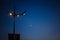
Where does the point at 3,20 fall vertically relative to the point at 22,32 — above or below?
above

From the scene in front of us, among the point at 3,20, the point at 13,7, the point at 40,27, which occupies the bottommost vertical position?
the point at 40,27

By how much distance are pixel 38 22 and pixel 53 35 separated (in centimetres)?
62

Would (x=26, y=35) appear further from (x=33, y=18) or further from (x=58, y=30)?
(x=58, y=30)

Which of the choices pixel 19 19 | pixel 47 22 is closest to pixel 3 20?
pixel 19 19

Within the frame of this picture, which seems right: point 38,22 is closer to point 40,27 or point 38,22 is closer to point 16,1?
point 40,27

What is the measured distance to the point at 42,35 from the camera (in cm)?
362

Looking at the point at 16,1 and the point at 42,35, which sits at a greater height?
the point at 16,1

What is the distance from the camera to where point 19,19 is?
370 cm

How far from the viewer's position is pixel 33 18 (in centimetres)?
365

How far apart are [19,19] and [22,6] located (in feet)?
1.43

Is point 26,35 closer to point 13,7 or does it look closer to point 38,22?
point 38,22

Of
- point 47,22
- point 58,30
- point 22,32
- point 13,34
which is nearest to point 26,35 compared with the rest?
point 22,32

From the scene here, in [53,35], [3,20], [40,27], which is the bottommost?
[53,35]

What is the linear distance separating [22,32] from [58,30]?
3.77ft
